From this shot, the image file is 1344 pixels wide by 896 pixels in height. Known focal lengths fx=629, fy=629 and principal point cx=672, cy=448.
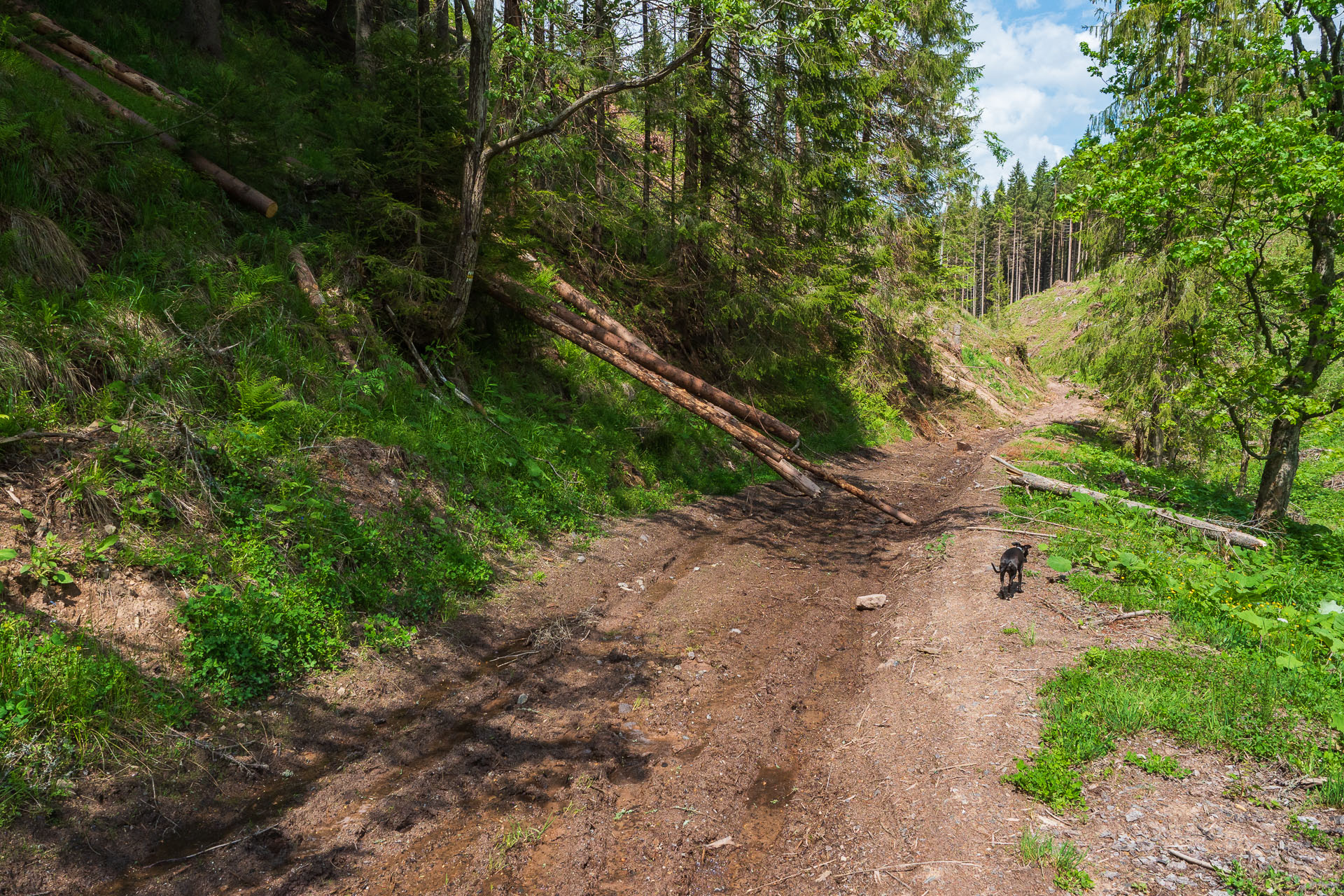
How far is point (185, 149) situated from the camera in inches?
307

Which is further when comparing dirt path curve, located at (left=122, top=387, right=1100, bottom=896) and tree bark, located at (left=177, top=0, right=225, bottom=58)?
tree bark, located at (left=177, top=0, right=225, bottom=58)

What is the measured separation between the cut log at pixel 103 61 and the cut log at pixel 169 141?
3.09ft

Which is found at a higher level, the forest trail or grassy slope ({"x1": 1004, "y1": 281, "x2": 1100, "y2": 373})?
grassy slope ({"x1": 1004, "y1": 281, "x2": 1100, "y2": 373})

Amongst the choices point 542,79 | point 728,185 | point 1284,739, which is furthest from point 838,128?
point 1284,739

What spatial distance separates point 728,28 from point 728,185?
19.9ft

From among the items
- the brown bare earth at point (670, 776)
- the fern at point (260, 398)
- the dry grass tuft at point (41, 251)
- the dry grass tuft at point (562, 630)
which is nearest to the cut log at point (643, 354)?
the brown bare earth at point (670, 776)

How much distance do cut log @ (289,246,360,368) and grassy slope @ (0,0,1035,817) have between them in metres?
0.14

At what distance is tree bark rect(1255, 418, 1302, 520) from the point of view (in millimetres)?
9883

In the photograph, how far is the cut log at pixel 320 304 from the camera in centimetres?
777

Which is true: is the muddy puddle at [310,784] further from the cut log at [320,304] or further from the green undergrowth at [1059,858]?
the cut log at [320,304]

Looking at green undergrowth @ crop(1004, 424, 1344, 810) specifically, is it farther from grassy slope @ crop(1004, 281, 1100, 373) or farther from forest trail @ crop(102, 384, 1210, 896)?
grassy slope @ crop(1004, 281, 1100, 373)

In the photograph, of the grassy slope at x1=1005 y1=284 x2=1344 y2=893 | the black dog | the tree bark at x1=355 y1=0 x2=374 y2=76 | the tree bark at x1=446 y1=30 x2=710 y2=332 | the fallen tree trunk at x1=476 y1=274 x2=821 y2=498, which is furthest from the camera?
the tree bark at x1=355 y1=0 x2=374 y2=76

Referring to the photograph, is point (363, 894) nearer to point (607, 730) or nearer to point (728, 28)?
point (607, 730)

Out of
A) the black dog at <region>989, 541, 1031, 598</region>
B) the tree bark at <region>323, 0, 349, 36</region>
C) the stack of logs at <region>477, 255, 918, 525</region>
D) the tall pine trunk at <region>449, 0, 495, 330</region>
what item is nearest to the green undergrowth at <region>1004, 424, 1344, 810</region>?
the black dog at <region>989, 541, 1031, 598</region>
